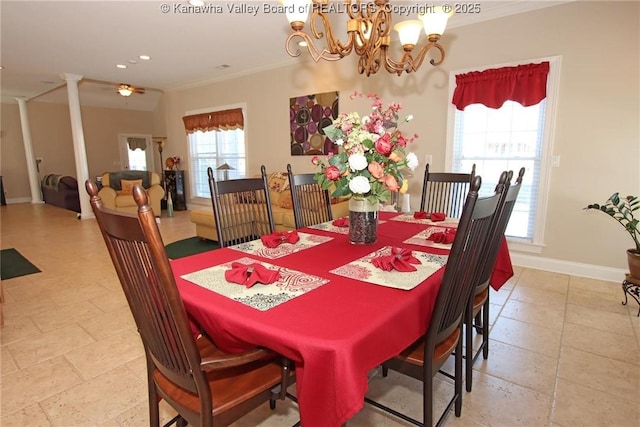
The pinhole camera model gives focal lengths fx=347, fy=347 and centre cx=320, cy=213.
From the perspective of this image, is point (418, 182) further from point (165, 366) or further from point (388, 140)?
point (165, 366)

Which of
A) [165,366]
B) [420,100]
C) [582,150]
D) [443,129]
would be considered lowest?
[165,366]

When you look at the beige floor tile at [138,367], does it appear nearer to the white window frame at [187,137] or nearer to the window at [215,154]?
the window at [215,154]

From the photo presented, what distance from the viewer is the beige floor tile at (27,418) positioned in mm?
1585

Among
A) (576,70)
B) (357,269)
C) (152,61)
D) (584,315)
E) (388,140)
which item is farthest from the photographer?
(152,61)

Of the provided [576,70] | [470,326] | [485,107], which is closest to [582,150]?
[576,70]

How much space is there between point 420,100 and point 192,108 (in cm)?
488

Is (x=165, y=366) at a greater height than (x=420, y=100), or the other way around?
(x=420, y=100)

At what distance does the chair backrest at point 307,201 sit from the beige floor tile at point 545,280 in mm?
2007

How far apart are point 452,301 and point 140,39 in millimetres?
4747

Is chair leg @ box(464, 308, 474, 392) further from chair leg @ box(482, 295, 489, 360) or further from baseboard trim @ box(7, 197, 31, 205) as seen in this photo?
baseboard trim @ box(7, 197, 31, 205)

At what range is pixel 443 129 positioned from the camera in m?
3.99

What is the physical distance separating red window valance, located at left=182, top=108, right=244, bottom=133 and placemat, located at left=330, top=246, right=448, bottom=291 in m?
5.27

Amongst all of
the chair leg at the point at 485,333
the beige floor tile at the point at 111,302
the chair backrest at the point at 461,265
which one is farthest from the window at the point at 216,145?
the chair backrest at the point at 461,265

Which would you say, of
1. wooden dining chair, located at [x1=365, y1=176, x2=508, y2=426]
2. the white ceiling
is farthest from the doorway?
wooden dining chair, located at [x1=365, y1=176, x2=508, y2=426]
